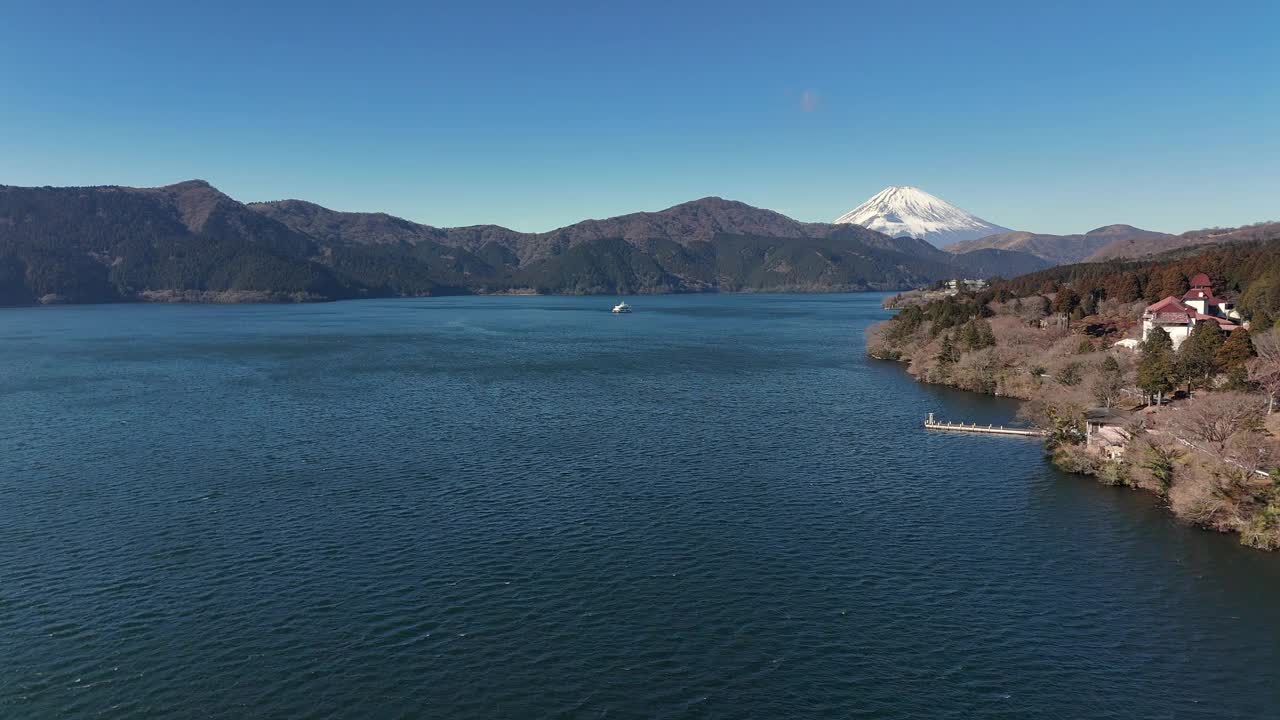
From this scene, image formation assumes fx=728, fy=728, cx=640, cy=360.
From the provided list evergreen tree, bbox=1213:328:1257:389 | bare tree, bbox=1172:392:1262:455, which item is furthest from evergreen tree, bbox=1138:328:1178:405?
bare tree, bbox=1172:392:1262:455

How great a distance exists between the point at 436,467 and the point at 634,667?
36692mm

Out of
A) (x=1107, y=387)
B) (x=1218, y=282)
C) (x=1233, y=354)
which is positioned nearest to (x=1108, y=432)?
(x=1107, y=387)

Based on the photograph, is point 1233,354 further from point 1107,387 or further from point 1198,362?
point 1107,387

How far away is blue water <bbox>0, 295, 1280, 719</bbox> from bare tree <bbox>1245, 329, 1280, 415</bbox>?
20.0 meters

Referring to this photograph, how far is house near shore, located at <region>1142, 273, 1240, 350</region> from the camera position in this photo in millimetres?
96438

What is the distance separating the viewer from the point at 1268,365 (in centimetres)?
6875

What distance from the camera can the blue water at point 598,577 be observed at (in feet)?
106

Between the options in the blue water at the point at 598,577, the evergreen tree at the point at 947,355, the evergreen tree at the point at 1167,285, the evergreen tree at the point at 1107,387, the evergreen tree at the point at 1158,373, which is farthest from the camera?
the evergreen tree at the point at 1167,285

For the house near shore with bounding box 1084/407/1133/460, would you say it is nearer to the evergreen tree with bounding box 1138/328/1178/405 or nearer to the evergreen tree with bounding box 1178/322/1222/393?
the evergreen tree with bounding box 1138/328/1178/405

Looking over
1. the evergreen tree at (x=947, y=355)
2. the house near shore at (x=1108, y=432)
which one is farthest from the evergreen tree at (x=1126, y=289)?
the house near shore at (x=1108, y=432)

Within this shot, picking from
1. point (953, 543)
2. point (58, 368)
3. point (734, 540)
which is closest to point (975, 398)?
point (953, 543)

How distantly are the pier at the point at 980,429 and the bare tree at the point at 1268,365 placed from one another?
60.5ft

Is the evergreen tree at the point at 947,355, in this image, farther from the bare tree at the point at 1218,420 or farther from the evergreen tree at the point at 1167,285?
the bare tree at the point at 1218,420

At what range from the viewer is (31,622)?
124 ft
